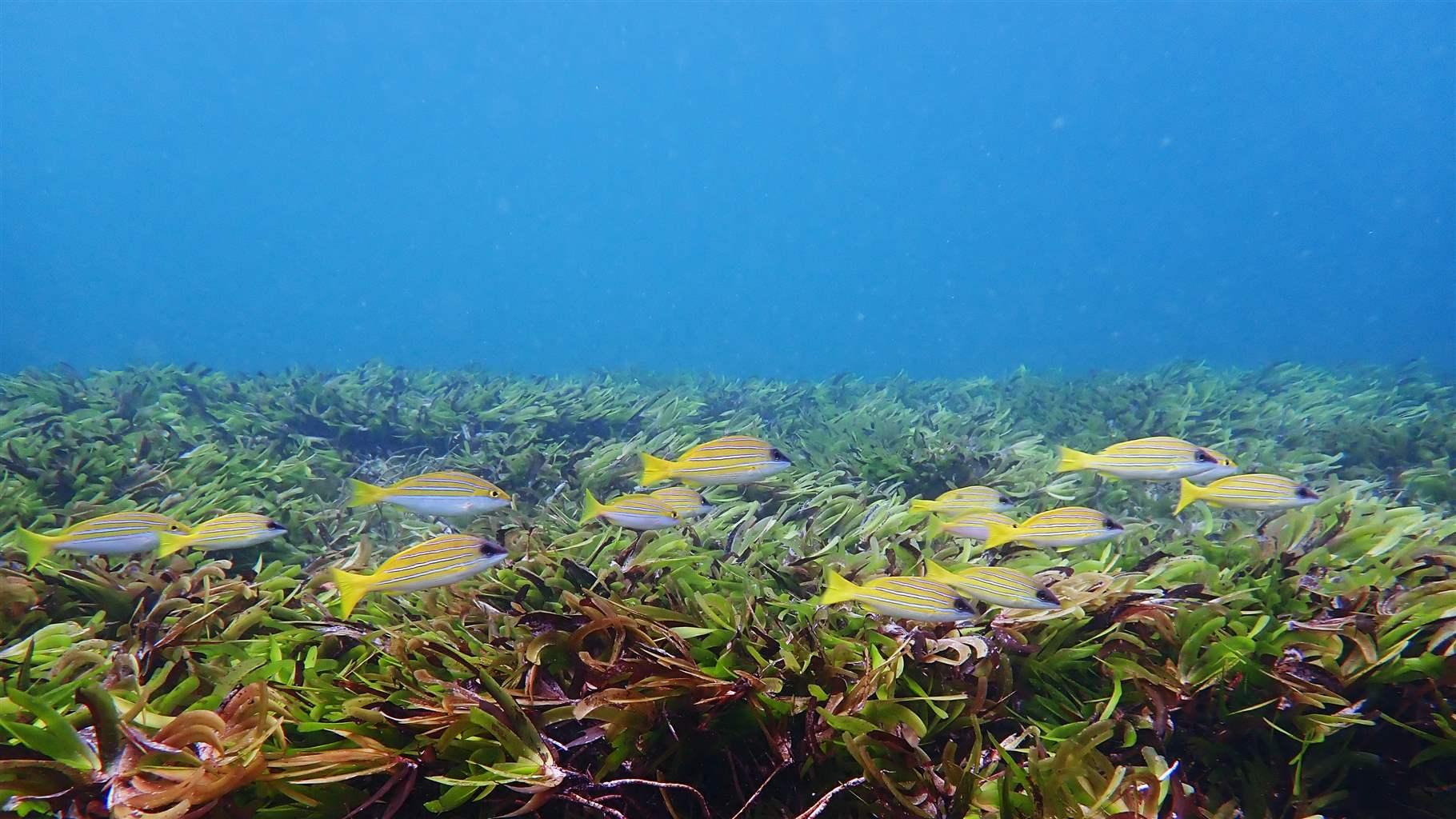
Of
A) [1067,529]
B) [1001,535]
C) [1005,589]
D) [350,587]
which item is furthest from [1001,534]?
[350,587]

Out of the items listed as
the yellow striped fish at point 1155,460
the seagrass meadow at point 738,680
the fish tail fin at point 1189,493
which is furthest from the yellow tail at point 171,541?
the fish tail fin at point 1189,493

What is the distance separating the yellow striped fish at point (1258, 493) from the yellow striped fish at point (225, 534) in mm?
5415

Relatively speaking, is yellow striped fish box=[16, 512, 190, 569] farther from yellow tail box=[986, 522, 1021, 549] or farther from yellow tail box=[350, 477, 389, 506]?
yellow tail box=[986, 522, 1021, 549]

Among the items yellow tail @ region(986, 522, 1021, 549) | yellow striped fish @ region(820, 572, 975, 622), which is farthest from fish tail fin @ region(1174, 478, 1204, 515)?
yellow striped fish @ region(820, 572, 975, 622)

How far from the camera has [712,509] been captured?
13.7 ft

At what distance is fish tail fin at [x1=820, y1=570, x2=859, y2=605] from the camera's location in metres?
2.38

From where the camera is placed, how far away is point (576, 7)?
135 meters

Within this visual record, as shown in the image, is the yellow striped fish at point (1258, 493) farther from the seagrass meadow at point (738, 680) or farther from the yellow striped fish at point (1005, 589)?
the yellow striped fish at point (1005, 589)

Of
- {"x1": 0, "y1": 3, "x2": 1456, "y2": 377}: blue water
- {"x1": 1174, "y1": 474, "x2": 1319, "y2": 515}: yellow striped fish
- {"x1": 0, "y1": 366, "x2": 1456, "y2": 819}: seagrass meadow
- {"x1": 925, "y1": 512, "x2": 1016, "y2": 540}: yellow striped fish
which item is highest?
{"x1": 0, "y1": 3, "x2": 1456, "y2": 377}: blue water

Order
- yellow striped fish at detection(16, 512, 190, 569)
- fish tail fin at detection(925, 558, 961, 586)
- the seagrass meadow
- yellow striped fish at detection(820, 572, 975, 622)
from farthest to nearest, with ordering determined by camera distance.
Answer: yellow striped fish at detection(16, 512, 190, 569), fish tail fin at detection(925, 558, 961, 586), yellow striped fish at detection(820, 572, 975, 622), the seagrass meadow

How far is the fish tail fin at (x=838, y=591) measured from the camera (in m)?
2.38

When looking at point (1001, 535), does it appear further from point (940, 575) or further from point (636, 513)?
point (636, 513)

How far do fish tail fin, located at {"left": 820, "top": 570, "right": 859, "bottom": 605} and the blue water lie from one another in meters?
98.8

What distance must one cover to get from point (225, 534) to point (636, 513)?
2253mm
